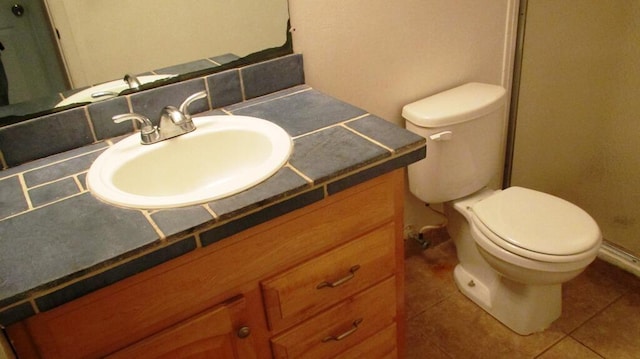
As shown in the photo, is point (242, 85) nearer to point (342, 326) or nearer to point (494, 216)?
point (342, 326)

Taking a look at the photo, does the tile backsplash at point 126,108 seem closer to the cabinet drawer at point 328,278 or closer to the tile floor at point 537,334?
the cabinet drawer at point 328,278

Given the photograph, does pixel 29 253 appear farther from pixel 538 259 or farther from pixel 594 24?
pixel 594 24

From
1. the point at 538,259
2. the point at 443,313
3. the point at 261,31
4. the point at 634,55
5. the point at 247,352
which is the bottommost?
the point at 443,313

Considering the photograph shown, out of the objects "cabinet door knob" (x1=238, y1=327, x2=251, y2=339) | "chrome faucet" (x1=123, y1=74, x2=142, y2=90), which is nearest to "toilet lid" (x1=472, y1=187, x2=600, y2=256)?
Result: "cabinet door knob" (x1=238, y1=327, x2=251, y2=339)

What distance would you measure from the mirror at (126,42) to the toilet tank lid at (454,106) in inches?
19.2

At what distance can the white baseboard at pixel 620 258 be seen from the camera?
1.95m

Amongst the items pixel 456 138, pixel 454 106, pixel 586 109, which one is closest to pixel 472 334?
pixel 456 138

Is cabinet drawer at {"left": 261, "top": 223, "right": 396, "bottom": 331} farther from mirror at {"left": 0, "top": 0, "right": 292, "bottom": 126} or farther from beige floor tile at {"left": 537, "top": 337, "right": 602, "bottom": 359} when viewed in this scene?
beige floor tile at {"left": 537, "top": 337, "right": 602, "bottom": 359}

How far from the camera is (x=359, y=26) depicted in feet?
5.07

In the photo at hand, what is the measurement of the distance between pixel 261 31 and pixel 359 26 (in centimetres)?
32

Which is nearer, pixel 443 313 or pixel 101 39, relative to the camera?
pixel 101 39

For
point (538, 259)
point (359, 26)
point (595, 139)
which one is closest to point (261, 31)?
point (359, 26)

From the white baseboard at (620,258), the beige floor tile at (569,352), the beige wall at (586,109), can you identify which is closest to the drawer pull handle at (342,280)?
the beige floor tile at (569,352)

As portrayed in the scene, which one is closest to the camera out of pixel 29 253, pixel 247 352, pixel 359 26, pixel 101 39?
pixel 29 253
